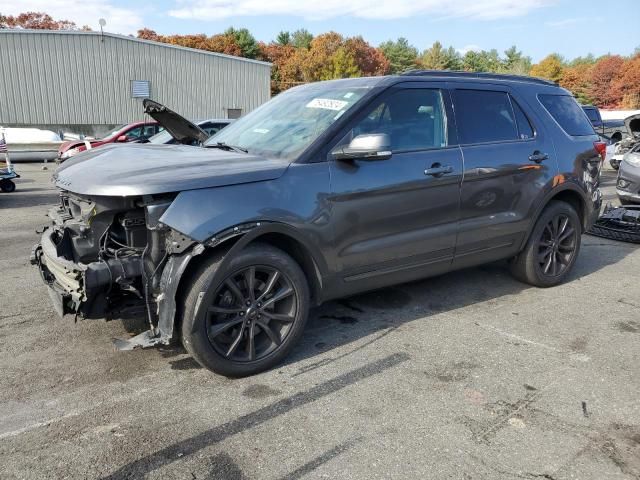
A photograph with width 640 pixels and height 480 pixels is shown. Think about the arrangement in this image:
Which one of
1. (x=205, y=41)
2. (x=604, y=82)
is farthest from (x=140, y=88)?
(x=604, y=82)

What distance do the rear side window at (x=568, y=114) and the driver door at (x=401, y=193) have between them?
1466mm

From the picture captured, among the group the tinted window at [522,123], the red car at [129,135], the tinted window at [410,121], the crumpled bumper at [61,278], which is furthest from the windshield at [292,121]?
the red car at [129,135]

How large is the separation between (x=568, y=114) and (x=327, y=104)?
2.78 m

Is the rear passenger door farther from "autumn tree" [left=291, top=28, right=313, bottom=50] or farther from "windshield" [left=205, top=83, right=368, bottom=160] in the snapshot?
"autumn tree" [left=291, top=28, right=313, bottom=50]

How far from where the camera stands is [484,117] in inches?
176

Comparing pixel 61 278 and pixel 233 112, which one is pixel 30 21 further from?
pixel 61 278

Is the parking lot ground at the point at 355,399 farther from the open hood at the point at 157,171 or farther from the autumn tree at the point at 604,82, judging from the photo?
the autumn tree at the point at 604,82

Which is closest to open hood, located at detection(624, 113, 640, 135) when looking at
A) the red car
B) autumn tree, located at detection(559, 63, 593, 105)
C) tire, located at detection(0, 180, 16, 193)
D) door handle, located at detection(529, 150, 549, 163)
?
door handle, located at detection(529, 150, 549, 163)

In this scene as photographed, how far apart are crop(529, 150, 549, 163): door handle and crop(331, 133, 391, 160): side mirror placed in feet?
5.99

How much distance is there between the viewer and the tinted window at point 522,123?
4.72 metres

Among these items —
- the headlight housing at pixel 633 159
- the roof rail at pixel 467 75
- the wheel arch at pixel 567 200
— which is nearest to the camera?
the roof rail at pixel 467 75

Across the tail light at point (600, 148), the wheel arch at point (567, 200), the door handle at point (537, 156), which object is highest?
the tail light at point (600, 148)

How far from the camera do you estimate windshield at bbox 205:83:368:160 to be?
145 inches

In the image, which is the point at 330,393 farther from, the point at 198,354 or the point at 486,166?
the point at 486,166
